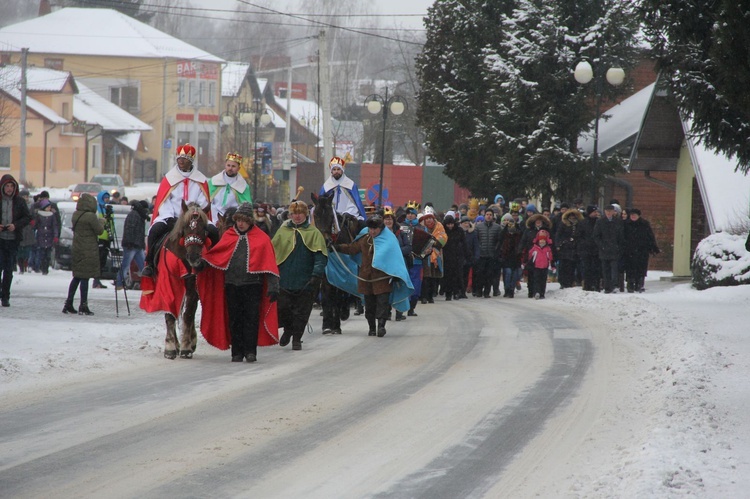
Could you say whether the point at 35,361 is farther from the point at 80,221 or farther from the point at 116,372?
the point at 80,221

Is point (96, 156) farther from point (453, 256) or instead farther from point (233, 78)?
point (453, 256)

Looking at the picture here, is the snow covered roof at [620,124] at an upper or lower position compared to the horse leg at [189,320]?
upper

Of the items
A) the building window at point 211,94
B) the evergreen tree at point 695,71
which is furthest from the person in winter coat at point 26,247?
the building window at point 211,94

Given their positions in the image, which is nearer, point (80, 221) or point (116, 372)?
point (116, 372)

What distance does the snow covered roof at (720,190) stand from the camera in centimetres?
2625

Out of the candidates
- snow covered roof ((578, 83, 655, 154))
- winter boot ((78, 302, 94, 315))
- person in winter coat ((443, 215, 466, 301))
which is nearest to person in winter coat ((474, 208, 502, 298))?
person in winter coat ((443, 215, 466, 301))

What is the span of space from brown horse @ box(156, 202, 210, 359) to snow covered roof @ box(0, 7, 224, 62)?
82584 mm

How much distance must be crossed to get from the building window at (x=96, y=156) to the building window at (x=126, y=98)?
36.7 ft

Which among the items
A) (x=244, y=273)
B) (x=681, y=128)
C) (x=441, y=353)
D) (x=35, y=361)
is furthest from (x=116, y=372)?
(x=681, y=128)

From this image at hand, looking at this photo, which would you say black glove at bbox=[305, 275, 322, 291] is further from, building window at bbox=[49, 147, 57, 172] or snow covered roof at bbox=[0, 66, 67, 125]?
building window at bbox=[49, 147, 57, 172]

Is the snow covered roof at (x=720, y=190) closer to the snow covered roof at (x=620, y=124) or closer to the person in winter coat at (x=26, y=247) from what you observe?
the snow covered roof at (x=620, y=124)

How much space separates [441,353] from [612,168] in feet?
70.5

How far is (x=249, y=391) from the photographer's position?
1065 centimetres

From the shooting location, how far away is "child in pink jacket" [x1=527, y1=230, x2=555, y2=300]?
24906mm
